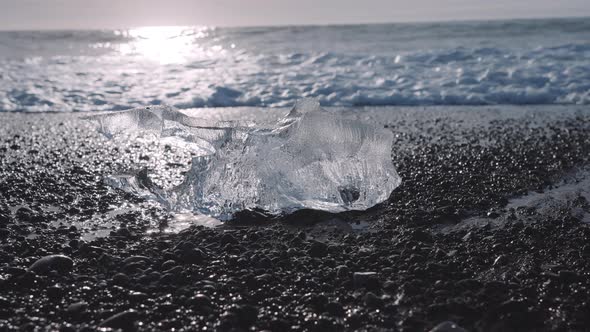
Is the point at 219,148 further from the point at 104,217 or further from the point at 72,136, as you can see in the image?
the point at 72,136

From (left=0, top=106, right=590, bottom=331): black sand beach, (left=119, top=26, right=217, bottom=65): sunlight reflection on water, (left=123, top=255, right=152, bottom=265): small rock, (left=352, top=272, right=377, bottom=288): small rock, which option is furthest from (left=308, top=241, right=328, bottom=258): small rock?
(left=119, top=26, right=217, bottom=65): sunlight reflection on water

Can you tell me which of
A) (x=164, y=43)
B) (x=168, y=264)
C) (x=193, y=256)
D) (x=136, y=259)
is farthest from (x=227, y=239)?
(x=164, y=43)

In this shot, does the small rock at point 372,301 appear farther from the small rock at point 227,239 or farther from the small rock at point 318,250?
the small rock at point 227,239

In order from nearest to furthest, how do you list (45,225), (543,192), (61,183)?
(45,225), (543,192), (61,183)

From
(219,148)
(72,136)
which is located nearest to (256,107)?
(72,136)

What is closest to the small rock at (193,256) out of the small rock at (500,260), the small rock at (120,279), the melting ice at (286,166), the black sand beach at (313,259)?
the black sand beach at (313,259)

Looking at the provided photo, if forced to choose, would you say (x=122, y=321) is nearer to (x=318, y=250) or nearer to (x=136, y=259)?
(x=136, y=259)
